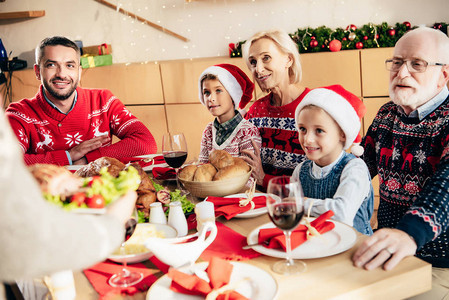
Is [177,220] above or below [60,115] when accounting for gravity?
below

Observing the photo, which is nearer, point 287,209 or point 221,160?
point 287,209

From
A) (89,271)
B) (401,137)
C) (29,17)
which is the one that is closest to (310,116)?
(401,137)

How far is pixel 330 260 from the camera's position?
1.12m

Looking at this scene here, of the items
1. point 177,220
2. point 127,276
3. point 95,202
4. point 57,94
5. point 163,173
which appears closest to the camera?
point 95,202

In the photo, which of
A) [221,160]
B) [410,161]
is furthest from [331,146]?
[221,160]

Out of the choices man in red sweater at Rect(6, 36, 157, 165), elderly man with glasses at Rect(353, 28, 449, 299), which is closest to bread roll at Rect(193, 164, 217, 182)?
elderly man with glasses at Rect(353, 28, 449, 299)

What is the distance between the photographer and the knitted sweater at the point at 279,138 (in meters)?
2.27

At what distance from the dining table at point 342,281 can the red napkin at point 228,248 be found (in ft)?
0.13

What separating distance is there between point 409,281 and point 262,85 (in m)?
1.49

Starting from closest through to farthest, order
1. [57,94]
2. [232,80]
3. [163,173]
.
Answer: [163,173] < [232,80] < [57,94]

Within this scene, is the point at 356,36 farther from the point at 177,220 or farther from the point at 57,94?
the point at 177,220

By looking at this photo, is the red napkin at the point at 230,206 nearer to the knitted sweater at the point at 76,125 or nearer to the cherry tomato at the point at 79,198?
the cherry tomato at the point at 79,198

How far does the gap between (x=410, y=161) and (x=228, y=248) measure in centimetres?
83

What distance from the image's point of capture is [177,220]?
1.36 m
